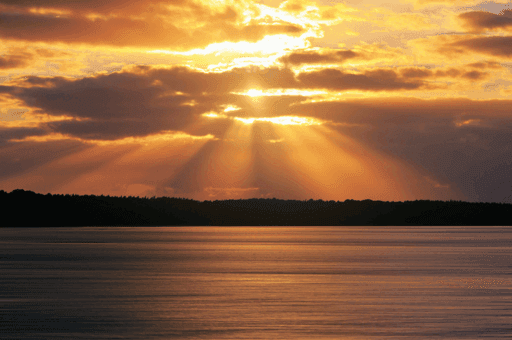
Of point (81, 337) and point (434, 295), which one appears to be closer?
point (81, 337)

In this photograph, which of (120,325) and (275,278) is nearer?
(120,325)

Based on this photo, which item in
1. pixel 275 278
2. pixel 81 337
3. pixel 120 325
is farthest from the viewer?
pixel 275 278

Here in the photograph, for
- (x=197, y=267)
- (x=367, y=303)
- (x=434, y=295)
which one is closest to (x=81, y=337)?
(x=367, y=303)

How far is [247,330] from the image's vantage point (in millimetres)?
30281

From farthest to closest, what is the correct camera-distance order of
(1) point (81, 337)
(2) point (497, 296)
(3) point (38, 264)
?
(3) point (38, 264) → (2) point (497, 296) → (1) point (81, 337)

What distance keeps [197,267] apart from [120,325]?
35223 millimetres

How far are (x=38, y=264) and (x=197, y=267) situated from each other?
57.8ft

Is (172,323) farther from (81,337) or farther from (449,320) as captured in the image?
(449,320)

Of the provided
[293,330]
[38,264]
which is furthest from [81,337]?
[38,264]

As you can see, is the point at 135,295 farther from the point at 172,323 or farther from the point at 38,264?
the point at 38,264

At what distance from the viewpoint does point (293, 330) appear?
99.5ft

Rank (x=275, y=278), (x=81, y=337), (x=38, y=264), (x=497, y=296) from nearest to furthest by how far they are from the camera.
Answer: (x=81, y=337) < (x=497, y=296) < (x=275, y=278) < (x=38, y=264)

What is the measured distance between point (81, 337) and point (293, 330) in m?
9.21

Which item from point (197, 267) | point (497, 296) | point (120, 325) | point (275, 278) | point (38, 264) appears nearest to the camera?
point (120, 325)
